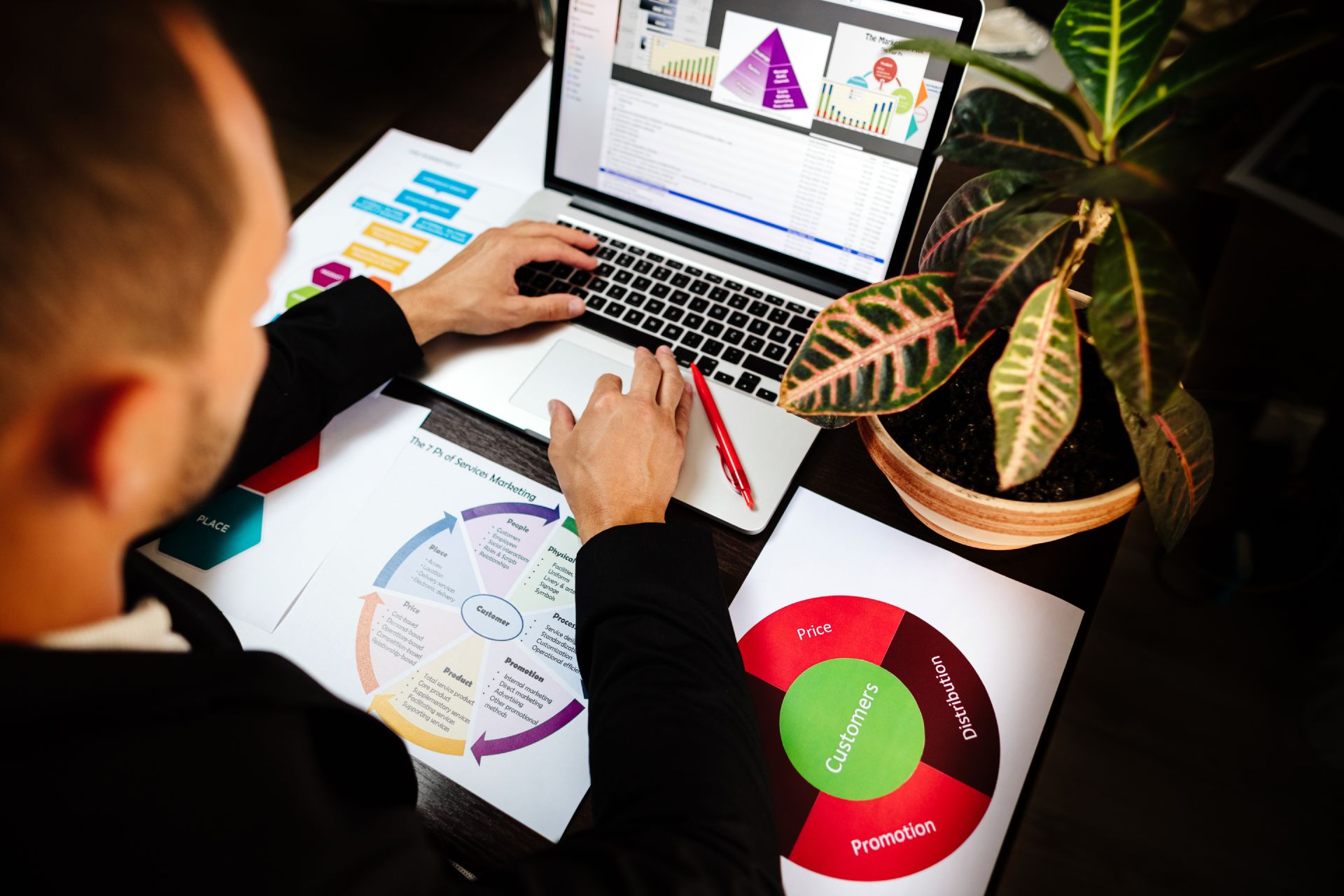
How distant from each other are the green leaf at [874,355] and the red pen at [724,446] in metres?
0.22

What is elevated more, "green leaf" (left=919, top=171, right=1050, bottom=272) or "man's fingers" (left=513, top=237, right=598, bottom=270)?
"green leaf" (left=919, top=171, right=1050, bottom=272)

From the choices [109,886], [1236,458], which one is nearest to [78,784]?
[109,886]

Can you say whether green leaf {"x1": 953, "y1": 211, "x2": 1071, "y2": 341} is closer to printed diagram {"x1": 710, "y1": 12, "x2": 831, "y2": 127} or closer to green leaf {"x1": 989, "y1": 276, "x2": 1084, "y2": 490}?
green leaf {"x1": 989, "y1": 276, "x2": 1084, "y2": 490}

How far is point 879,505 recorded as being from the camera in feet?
2.51

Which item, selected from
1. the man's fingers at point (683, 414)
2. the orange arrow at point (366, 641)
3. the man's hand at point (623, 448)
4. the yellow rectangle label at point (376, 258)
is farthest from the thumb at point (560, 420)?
the yellow rectangle label at point (376, 258)

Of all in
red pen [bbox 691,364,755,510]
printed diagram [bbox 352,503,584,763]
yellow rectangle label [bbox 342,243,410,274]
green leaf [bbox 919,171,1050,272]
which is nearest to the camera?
green leaf [bbox 919,171,1050,272]

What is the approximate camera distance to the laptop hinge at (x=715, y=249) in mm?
879

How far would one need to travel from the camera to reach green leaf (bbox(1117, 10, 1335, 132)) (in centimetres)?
41

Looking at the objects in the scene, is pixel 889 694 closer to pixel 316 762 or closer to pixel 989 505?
pixel 989 505

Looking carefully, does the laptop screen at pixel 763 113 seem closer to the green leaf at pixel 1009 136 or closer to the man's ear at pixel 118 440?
the green leaf at pixel 1009 136

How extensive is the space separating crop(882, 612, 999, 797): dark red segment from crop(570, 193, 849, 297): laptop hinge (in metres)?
0.39

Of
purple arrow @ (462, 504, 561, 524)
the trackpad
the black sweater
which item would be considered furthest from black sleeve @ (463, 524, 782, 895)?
the trackpad

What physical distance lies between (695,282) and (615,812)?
573mm

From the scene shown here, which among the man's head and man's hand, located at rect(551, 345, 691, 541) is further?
man's hand, located at rect(551, 345, 691, 541)
